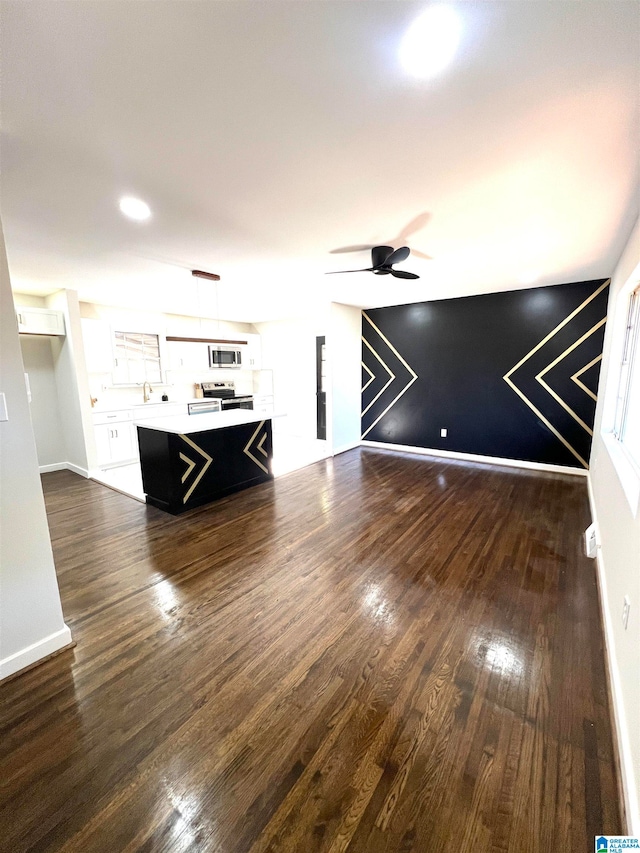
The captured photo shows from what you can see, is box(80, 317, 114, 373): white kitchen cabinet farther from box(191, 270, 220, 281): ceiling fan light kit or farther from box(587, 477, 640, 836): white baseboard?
box(587, 477, 640, 836): white baseboard

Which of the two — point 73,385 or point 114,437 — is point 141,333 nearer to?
point 73,385

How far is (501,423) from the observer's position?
5129 mm

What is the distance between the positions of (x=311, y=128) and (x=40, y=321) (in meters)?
4.56

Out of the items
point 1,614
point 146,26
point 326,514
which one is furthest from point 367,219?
point 1,614

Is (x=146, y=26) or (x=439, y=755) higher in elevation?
(x=146, y=26)

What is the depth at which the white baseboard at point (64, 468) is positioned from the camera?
4.85 metres

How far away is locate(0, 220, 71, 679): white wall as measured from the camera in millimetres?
1635

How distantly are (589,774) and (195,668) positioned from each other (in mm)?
1738

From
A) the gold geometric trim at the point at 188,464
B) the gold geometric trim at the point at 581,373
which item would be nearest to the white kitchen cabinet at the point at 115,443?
the gold geometric trim at the point at 188,464

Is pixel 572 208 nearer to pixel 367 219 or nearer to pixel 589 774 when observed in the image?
pixel 367 219

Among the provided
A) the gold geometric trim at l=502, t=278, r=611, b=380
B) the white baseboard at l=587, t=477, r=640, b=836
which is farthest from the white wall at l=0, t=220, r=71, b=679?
the gold geometric trim at l=502, t=278, r=611, b=380

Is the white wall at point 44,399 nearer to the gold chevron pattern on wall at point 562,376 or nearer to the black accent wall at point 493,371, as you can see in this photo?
the black accent wall at point 493,371

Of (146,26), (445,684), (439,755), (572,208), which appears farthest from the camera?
(572,208)

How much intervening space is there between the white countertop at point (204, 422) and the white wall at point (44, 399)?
1.96m
